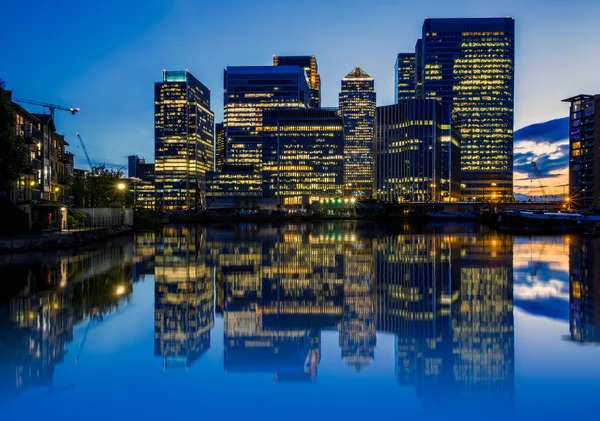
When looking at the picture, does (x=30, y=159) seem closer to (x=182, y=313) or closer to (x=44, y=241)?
(x=44, y=241)

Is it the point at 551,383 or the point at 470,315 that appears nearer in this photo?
the point at 551,383

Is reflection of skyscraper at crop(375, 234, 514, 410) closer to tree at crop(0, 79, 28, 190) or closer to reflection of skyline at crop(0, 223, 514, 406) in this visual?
reflection of skyline at crop(0, 223, 514, 406)

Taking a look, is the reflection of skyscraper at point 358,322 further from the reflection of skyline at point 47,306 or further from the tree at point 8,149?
the tree at point 8,149

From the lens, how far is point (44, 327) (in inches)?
626

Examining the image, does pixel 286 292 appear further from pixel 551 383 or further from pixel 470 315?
pixel 551 383

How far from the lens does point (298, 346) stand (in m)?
14.2

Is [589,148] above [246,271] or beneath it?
above

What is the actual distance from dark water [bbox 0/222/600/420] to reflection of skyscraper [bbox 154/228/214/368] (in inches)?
2.8

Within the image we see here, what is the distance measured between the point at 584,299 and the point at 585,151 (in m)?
185

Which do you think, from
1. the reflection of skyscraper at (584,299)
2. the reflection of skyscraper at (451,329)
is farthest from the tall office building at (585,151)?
the reflection of skyscraper at (451,329)

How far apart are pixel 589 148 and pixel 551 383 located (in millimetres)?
194861

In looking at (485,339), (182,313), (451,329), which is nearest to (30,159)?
(182,313)

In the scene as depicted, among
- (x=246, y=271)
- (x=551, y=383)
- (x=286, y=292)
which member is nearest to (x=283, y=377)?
(x=551, y=383)

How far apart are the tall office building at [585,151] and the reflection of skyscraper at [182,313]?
176 meters
